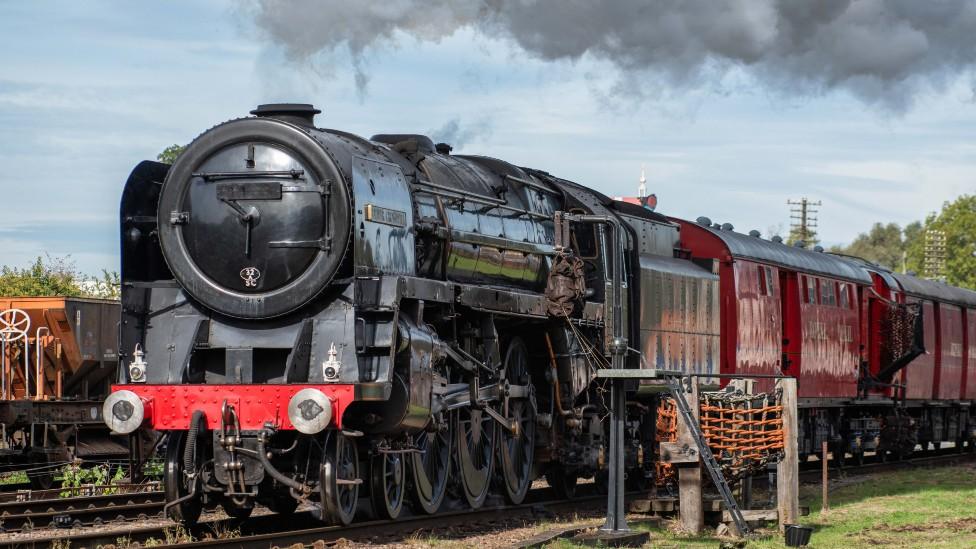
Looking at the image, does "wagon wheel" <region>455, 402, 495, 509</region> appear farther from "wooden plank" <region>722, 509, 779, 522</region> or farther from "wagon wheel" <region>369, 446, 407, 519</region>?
"wooden plank" <region>722, 509, 779, 522</region>

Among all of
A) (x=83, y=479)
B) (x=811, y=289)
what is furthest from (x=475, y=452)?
(x=811, y=289)

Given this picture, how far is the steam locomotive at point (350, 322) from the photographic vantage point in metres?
12.1

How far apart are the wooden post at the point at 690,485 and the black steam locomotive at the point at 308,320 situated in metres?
1.55

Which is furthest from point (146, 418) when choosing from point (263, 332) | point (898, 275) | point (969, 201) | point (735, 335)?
point (969, 201)

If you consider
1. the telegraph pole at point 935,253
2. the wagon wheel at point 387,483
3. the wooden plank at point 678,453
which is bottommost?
the wagon wheel at point 387,483

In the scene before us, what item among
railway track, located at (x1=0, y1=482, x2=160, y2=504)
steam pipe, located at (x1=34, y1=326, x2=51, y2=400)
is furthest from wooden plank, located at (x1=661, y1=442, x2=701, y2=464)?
steam pipe, located at (x1=34, y1=326, x2=51, y2=400)

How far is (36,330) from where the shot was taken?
21.1 metres

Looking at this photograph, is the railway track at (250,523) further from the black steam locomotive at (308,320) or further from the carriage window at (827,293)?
the carriage window at (827,293)

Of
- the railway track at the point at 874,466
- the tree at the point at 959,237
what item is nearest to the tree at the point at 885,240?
the tree at the point at 959,237

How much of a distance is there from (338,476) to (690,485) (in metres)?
4.16

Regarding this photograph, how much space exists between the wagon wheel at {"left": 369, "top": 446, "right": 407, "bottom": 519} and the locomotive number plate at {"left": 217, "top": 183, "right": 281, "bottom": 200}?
263 centimetres

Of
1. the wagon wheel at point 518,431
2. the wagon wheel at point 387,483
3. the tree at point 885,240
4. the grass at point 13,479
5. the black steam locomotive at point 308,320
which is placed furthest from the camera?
the tree at point 885,240

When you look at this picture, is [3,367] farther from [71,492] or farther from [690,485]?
[690,485]

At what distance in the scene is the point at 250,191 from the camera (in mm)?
12484
